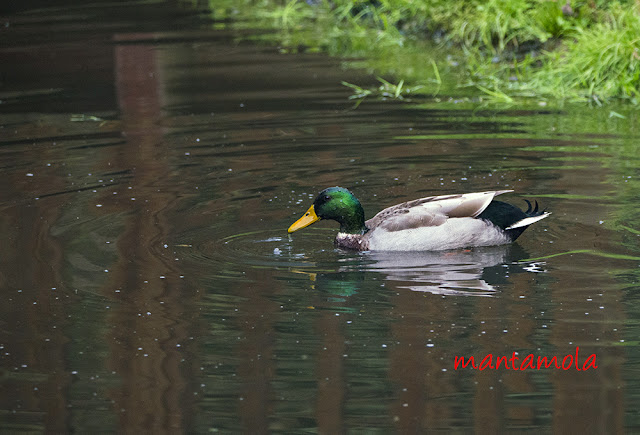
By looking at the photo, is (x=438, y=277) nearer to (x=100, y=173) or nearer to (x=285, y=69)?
(x=100, y=173)

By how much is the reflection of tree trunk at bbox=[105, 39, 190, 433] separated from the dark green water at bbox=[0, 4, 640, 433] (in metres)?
0.02

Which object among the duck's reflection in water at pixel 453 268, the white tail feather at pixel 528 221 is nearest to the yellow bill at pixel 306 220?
the duck's reflection in water at pixel 453 268

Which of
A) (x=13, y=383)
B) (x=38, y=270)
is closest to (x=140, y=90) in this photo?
(x=38, y=270)

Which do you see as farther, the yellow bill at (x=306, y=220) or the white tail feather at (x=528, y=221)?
the yellow bill at (x=306, y=220)

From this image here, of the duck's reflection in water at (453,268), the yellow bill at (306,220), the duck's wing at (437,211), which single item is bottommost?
the duck's reflection in water at (453,268)

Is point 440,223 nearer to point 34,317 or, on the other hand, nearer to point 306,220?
point 306,220

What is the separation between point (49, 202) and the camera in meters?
8.03

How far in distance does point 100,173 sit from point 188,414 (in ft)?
14.7

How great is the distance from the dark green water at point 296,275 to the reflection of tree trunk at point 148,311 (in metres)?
0.02

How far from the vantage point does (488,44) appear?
44.4ft

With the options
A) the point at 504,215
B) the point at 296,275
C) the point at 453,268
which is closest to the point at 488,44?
the point at 504,215

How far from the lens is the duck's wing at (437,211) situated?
270 inches

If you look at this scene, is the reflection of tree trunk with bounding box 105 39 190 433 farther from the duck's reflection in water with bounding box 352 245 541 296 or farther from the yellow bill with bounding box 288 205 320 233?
the duck's reflection in water with bounding box 352 245 541 296
